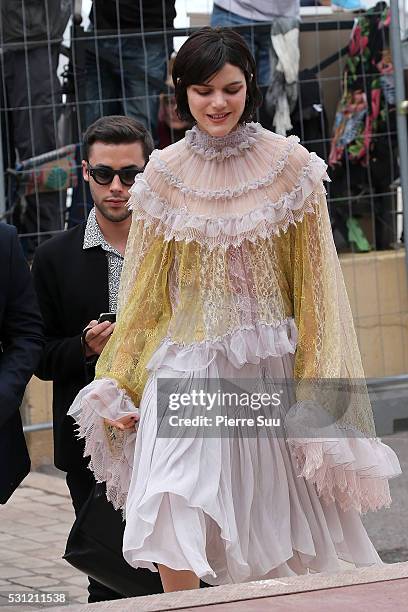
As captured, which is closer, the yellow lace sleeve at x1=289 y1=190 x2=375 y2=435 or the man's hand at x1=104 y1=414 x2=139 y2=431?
the yellow lace sleeve at x1=289 y1=190 x2=375 y2=435

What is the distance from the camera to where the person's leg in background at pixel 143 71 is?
8008mm

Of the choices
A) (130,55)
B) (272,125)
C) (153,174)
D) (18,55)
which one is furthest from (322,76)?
(153,174)

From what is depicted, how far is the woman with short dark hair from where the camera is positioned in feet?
13.1

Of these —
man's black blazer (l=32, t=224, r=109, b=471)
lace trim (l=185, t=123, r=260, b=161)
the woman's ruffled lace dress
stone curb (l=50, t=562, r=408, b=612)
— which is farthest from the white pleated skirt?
man's black blazer (l=32, t=224, r=109, b=471)

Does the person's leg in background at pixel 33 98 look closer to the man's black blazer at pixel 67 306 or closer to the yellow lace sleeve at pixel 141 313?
the man's black blazer at pixel 67 306

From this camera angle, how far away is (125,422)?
13.8 ft

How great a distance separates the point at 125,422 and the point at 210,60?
44.5 inches

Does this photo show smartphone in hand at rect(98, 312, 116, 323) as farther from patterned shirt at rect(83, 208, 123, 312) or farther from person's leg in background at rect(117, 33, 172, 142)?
person's leg in background at rect(117, 33, 172, 142)

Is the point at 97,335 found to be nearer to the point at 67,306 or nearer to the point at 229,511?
the point at 67,306

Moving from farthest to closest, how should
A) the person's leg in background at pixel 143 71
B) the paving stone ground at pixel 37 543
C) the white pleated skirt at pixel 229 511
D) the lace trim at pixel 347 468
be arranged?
the person's leg in background at pixel 143 71 < the paving stone ground at pixel 37 543 < the lace trim at pixel 347 468 < the white pleated skirt at pixel 229 511

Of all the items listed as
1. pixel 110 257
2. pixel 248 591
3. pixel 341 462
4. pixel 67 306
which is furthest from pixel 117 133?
pixel 248 591

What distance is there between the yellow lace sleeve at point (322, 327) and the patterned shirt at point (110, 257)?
89 centimetres

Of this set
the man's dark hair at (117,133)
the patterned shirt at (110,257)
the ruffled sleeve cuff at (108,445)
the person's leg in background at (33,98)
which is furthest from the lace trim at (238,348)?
the person's leg in background at (33,98)

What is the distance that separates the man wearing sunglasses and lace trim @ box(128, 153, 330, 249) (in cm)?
65
